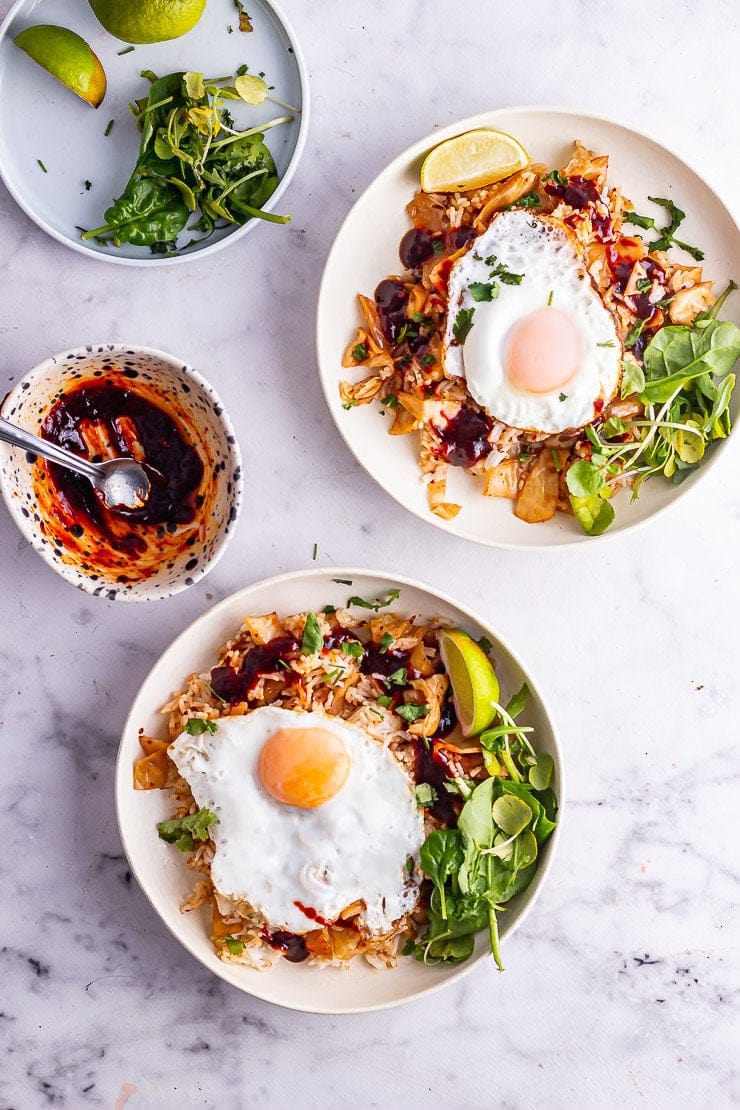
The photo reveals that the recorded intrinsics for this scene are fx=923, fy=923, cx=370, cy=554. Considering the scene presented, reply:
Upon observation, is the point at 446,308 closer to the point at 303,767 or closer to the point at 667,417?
the point at 667,417

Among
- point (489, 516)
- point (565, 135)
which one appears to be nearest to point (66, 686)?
point (489, 516)

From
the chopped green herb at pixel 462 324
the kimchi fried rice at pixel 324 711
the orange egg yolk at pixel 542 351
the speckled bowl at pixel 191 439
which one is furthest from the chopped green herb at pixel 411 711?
the chopped green herb at pixel 462 324

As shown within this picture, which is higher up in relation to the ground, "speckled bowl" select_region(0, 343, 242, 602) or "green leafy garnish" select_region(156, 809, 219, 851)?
"speckled bowl" select_region(0, 343, 242, 602)

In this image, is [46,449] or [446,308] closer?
[46,449]

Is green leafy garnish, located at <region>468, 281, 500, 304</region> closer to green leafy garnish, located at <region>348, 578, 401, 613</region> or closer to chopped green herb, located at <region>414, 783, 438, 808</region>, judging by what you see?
green leafy garnish, located at <region>348, 578, 401, 613</region>

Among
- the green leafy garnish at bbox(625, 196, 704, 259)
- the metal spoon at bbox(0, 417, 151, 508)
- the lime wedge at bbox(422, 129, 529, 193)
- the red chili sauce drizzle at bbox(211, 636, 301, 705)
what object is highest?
the lime wedge at bbox(422, 129, 529, 193)

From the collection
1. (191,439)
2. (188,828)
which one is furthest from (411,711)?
(191,439)

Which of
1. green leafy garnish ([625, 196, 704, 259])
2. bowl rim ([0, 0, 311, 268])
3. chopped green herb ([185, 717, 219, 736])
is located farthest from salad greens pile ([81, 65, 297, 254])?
chopped green herb ([185, 717, 219, 736])
